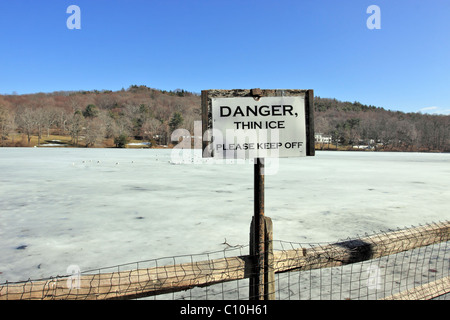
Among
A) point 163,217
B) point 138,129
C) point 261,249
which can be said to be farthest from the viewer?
point 138,129

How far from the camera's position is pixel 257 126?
2170 millimetres

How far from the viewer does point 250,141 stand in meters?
2.16

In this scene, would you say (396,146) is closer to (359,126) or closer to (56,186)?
(359,126)

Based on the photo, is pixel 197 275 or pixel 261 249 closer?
pixel 197 275

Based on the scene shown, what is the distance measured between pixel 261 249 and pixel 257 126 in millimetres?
884

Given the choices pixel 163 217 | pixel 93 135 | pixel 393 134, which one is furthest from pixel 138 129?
pixel 163 217

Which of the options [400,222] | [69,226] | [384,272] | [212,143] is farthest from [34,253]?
[400,222]

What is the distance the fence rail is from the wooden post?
44 millimetres

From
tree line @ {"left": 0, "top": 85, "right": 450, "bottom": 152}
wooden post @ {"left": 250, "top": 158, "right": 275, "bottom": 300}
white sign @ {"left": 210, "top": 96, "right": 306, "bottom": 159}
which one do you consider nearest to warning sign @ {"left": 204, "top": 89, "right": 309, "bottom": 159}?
white sign @ {"left": 210, "top": 96, "right": 306, "bottom": 159}

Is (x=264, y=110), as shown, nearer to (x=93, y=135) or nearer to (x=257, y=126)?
(x=257, y=126)

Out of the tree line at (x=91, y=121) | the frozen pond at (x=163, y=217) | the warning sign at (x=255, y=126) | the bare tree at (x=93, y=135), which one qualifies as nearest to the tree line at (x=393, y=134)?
the tree line at (x=91, y=121)

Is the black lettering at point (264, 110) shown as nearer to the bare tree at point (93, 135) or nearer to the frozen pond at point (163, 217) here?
the frozen pond at point (163, 217)

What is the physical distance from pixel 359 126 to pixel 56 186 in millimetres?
121131

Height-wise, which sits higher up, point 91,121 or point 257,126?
point 91,121
